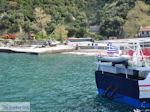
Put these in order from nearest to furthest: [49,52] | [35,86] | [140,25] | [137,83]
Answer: [137,83] → [35,86] → [49,52] → [140,25]

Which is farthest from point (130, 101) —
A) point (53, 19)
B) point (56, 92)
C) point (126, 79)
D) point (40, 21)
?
point (53, 19)

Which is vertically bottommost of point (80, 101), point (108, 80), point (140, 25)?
point (80, 101)

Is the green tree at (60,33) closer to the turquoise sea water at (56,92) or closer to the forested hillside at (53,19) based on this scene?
the forested hillside at (53,19)

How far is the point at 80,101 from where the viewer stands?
18.6 m

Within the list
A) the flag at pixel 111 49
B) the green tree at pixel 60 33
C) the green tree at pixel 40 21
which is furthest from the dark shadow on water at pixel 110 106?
the green tree at pixel 40 21

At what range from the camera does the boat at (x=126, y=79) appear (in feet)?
50.9

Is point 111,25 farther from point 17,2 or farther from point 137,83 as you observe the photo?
point 137,83

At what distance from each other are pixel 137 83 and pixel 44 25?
8049 centimetres

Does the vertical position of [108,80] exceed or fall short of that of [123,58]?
it falls short

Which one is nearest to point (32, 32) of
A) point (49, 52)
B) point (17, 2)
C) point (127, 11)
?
point (17, 2)

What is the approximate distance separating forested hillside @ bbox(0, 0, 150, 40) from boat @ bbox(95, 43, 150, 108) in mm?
65896

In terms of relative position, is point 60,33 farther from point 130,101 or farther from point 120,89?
point 130,101

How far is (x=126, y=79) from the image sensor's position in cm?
1612

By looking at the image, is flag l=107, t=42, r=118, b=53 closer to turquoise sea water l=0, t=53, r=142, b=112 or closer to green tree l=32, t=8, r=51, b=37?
turquoise sea water l=0, t=53, r=142, b=112
